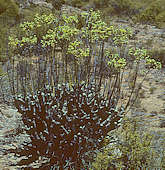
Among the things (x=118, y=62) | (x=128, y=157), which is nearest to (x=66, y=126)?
(x=128, y=157)

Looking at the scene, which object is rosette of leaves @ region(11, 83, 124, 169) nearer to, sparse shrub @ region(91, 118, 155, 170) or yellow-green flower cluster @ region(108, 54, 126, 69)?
sparse shrub @ region(91, 118, 155, 170)

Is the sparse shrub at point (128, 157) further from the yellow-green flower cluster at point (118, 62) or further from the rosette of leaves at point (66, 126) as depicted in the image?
the yellow-green flower cluster at point (118, 62)

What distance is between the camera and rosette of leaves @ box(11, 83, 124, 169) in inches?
125

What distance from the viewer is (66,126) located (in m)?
3.32

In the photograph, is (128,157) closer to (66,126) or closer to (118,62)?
(66,126)

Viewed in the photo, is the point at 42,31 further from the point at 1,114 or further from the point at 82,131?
the point at 82,131

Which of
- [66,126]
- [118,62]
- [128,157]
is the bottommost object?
[128,157]

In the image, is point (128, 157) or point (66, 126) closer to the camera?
point (128, 157)

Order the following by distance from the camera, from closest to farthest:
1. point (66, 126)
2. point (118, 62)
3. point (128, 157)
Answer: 1. point (128, 157)
2. point (66, 126)
3. point (118, 62)

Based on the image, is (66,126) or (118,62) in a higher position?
(118,62)

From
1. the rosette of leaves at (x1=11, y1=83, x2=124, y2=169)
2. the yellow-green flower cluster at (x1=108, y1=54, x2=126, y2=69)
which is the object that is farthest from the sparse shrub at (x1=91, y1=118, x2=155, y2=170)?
the yellow-green flower cluster at (x1=108, y1=54, x2=126, y2=69)

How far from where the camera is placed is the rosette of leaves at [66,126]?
10.4ft

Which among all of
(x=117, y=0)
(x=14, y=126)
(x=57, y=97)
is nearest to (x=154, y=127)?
(x=57, y=97)

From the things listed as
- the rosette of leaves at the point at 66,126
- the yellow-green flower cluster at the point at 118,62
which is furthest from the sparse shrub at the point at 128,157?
the yellow-green flower cluster at the point at 118,62
